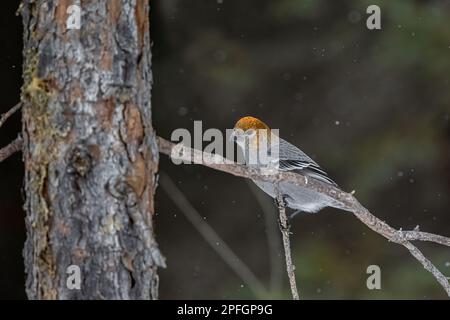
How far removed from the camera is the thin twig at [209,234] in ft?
18.6

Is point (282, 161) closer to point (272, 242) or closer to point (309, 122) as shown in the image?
point (272, 242)

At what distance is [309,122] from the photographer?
6.29m

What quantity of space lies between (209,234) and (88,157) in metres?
3.46

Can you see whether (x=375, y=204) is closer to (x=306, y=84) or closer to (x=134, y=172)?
(x=306, y=84)

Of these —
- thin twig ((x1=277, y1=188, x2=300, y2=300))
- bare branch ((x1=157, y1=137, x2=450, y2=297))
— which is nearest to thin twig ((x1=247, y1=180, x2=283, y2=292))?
thin twig ((x1=277, y1=188, x2=300, y2=300))

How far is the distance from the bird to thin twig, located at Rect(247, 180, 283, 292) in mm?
929

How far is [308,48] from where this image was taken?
236 inches

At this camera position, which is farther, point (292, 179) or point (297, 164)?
point (297, 164)

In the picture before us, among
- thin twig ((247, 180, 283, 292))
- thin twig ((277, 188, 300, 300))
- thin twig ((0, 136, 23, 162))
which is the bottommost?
thin twig ((277, 188, 300, 300))

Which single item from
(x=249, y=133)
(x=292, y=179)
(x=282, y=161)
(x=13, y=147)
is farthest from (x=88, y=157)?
(x=282, y=161)

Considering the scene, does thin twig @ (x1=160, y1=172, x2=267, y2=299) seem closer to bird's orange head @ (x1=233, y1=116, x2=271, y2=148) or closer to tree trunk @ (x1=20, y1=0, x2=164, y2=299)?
bird's orange head @ (x1=233, y1=116, x2=271, y2=148)

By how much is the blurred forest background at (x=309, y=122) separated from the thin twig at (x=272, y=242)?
0.03 metres

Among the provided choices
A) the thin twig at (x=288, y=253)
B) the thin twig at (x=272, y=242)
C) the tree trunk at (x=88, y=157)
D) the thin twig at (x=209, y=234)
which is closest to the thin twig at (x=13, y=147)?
the tree trunk at (x=88, y=157)

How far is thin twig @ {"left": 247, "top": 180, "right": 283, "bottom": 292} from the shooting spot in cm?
532
